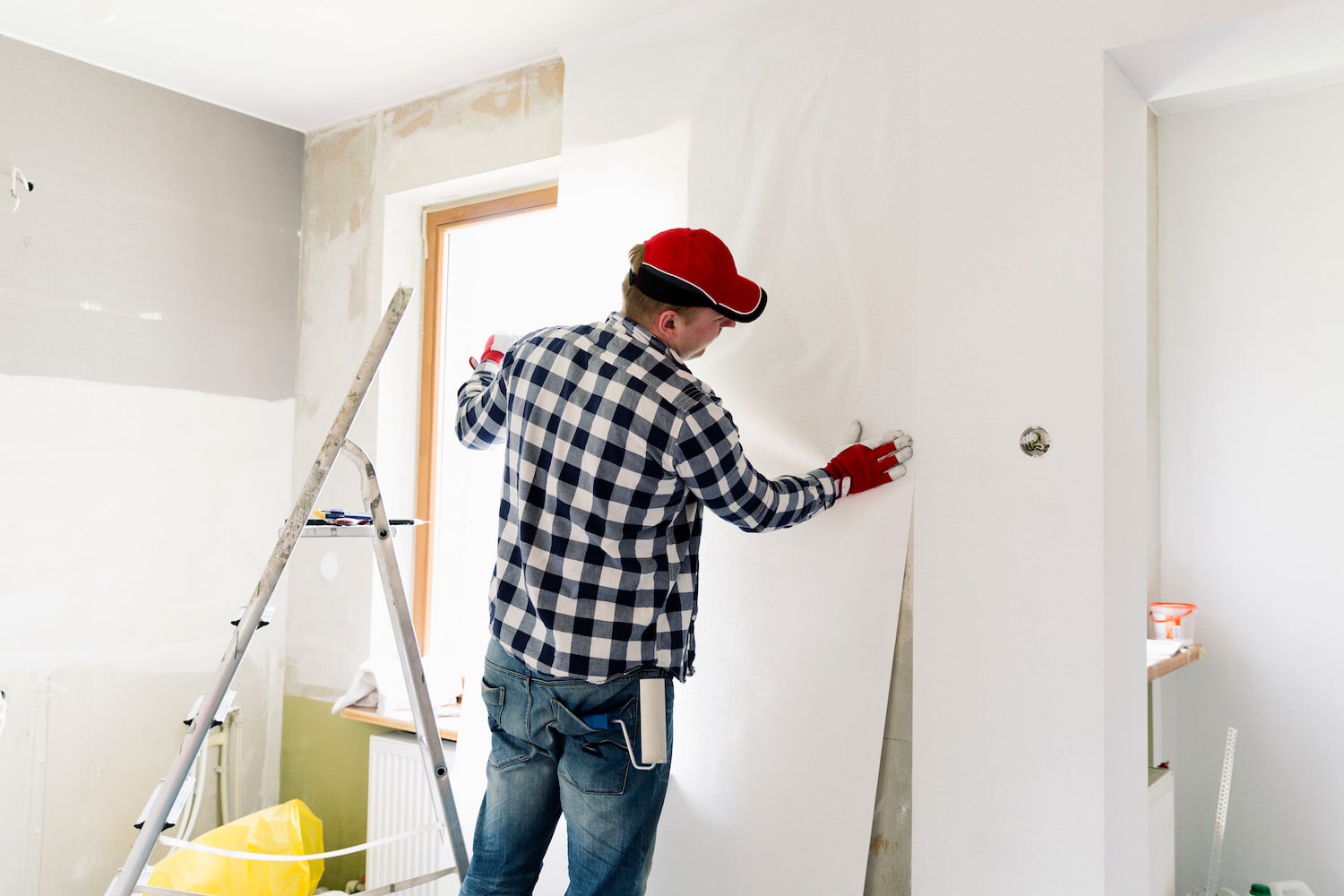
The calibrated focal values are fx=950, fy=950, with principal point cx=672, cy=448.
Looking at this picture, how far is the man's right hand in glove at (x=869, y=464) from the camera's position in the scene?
5.98ft

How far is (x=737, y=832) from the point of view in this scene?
1.99 m

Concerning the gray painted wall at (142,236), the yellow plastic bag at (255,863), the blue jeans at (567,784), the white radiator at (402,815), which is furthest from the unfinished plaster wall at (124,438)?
the blue jeans at (567,784)

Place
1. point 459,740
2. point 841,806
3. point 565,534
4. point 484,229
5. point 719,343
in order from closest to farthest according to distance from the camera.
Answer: point 565,534 → point 841,806 → point 719,343 → point 459,740 → point 484,229

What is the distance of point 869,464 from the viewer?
5.98 feet

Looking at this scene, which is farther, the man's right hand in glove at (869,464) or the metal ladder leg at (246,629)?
the man's right hand in glove at (869,464)

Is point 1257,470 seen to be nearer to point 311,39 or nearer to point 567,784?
point 567,784

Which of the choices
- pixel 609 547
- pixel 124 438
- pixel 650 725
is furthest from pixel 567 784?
pixel 124 438

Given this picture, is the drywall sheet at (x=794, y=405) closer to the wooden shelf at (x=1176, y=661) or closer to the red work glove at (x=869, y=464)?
the red work glove at (x=869, y=464)

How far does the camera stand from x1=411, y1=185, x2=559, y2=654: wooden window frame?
2992 mm

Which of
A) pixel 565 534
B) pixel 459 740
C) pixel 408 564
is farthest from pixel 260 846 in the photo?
pixel 565 534

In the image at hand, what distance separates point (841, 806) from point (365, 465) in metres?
1.18

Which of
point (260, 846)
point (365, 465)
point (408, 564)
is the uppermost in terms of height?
point (365, 465)

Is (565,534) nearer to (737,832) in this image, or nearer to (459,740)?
(737,832)

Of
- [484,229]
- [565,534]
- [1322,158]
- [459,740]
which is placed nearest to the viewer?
[565,534]
